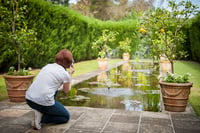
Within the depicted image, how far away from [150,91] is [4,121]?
4.36 metres

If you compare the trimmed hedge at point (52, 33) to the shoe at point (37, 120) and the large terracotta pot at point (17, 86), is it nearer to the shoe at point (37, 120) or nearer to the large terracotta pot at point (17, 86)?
the large terracotta pot at point (17, 86)

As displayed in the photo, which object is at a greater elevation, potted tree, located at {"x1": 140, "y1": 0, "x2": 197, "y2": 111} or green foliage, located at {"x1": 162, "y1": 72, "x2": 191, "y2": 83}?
potted tree, located at {"x1": 140, "y1": 0, "x2": 197, "y2": 111}

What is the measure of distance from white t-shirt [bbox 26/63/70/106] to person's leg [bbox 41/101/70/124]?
0.11 metres

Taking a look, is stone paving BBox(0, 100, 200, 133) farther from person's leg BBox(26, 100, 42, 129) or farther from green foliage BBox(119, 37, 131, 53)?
green foliage BBox(119, 37, 131, 53)

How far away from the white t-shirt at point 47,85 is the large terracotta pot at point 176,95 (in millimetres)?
2121

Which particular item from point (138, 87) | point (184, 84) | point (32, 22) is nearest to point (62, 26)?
point (32, 22)

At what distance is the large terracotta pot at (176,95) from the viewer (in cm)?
492

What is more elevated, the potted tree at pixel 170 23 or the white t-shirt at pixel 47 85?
the potted tree at pixel 170 23

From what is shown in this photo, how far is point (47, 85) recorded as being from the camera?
12.6 feet

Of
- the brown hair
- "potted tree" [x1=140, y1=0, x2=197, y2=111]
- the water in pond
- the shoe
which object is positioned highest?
"potted tree" [x1=140, y1=0, x2=197, y2=111]

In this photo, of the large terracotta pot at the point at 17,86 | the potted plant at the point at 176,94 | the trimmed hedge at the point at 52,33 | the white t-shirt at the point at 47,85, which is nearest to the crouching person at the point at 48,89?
the white t-shirt at the point at 47,85

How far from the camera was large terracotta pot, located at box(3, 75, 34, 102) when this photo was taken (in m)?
5.59

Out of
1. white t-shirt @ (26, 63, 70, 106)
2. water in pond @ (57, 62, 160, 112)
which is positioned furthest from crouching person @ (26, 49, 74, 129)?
water in pond @ (57, 62, 160, 112)

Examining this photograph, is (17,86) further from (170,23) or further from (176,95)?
(170,23)
